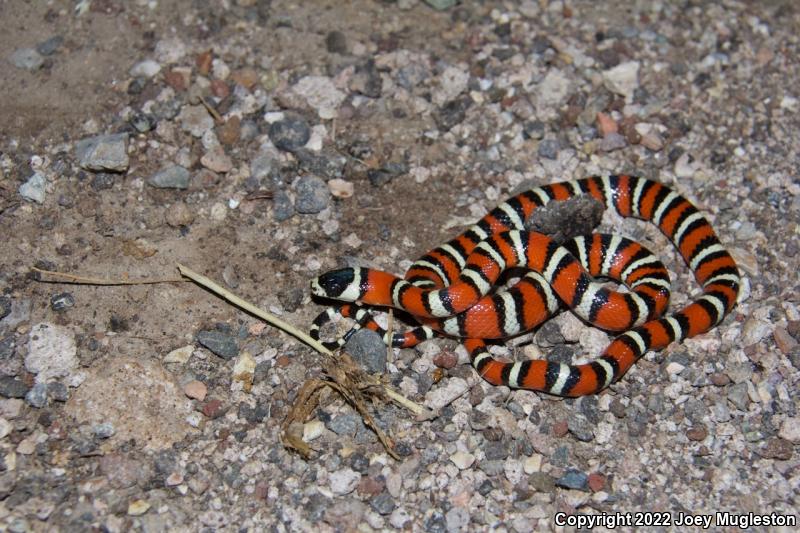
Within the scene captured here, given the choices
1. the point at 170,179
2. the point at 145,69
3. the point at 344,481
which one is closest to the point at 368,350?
the point at 344,481

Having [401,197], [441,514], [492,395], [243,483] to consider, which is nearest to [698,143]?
[401,197]

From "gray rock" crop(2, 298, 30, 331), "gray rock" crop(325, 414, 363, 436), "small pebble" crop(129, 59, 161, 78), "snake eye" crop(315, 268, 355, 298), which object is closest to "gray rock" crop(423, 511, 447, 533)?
"gray rock" crop(325, 414, 363, 436)

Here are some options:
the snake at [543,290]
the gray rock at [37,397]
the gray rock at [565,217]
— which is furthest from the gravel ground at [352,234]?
the gray rock at [565,217]

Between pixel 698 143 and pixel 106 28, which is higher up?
pixel 698 143

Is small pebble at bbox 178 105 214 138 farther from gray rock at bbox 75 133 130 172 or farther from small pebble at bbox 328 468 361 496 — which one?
small pebble at bbox 328 468 361 496

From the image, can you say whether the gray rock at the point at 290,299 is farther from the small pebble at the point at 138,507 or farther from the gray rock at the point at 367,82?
the gray rock at the point at 367,82

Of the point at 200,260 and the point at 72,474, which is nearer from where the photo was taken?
the point at 72,474

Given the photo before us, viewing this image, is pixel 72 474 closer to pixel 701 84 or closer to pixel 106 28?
pixel 106 28
